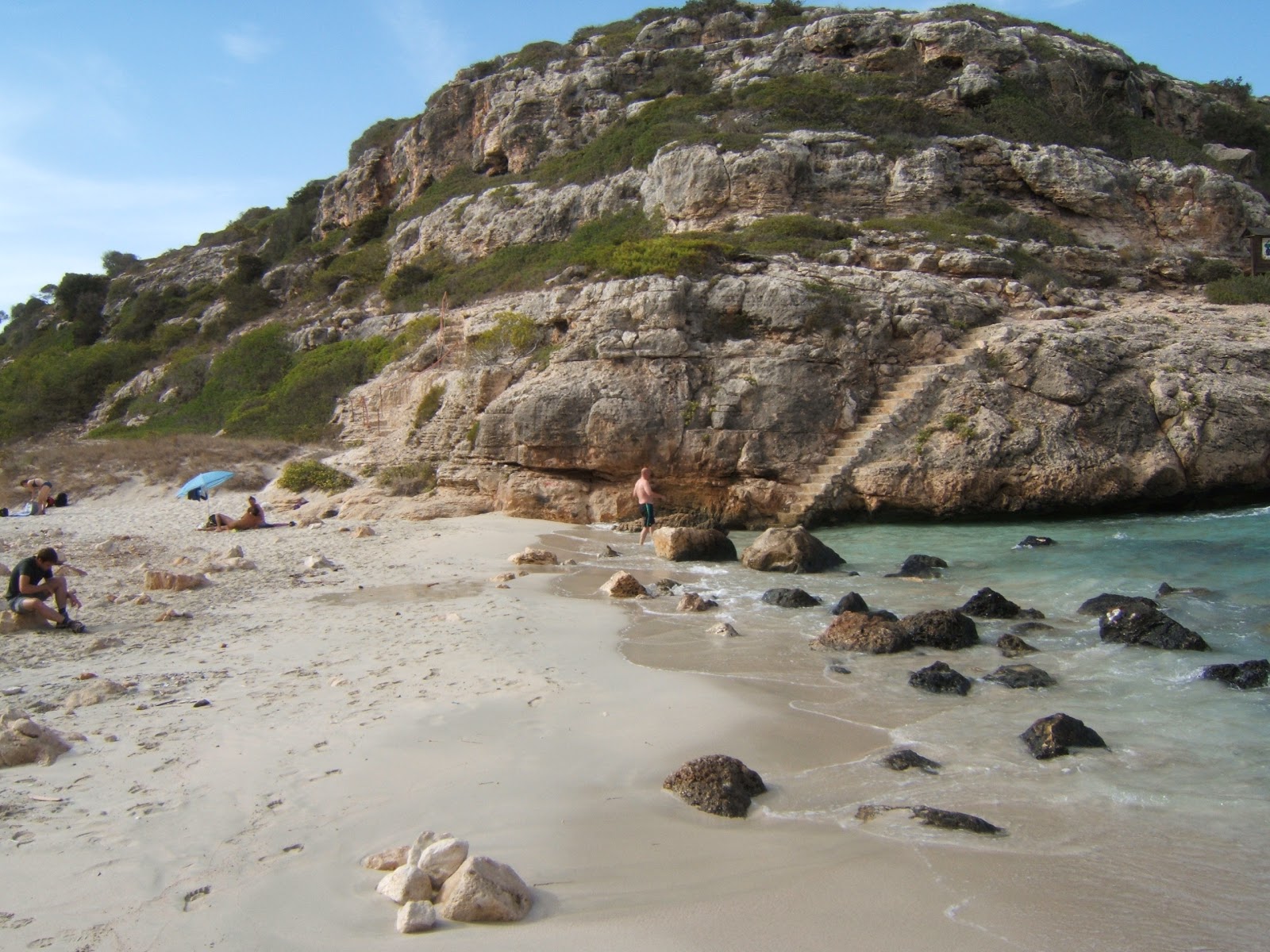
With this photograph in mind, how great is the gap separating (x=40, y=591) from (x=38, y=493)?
13.5 m

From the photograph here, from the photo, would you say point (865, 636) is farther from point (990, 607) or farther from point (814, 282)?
point (814, 282)

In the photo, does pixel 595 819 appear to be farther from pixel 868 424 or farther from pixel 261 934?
pixel 868 424

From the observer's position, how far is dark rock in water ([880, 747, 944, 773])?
5062 mm

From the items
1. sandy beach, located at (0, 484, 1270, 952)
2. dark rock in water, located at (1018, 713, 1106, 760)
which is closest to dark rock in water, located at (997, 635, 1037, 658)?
dark rock in water, located at (1018, 713, 1106, 760)

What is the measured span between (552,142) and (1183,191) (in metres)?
21.3

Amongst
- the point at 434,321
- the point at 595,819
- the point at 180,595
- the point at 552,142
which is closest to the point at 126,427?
the point at 434,321

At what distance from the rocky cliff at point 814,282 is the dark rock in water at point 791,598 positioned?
18.5ft

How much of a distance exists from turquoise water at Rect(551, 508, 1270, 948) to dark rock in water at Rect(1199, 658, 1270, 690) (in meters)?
0.11

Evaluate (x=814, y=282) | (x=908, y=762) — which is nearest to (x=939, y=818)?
(x=908, y=762)

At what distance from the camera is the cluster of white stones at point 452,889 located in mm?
3244

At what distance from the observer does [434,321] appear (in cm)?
2466

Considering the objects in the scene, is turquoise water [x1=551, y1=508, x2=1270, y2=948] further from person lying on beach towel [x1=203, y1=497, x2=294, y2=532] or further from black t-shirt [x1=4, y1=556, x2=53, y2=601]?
person lying on beach towel [x1=203, y1=497, x2=294, y2=532]

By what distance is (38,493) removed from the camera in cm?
1912

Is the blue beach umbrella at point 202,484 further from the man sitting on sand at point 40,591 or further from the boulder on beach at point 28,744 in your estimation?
the boulder on beach at point 28,744
